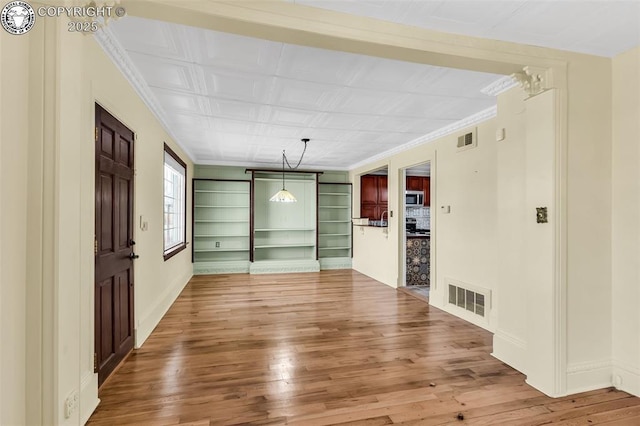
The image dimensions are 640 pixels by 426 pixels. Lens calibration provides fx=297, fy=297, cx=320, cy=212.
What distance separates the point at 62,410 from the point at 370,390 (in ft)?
6.22

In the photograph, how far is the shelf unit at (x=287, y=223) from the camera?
7.19m

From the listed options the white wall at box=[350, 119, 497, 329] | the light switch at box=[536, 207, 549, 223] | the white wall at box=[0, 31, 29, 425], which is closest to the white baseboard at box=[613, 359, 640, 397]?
the white wall at box=[350, 119, 497, 329]

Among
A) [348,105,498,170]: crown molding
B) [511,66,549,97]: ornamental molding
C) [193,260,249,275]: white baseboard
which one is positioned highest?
[348,105,498,170]: crown molding

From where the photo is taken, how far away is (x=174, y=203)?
5.32 metres

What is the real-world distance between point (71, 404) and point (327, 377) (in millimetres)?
1679

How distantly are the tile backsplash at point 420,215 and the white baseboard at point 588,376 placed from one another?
18.7 feet

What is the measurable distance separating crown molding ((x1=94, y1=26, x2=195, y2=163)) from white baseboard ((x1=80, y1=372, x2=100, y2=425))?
7.47ft

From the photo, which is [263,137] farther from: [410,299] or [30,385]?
[30,385]

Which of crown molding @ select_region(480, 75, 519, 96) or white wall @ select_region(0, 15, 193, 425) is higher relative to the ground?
crown molding @ select_region(480, 75, 519, 96)

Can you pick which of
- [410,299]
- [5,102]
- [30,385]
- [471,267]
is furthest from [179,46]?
[410,299]

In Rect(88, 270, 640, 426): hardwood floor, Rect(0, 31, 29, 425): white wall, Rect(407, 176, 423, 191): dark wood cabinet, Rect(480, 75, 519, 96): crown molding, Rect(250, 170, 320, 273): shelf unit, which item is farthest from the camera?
Rect(407, 176, 423, 191): dark wood cabinet

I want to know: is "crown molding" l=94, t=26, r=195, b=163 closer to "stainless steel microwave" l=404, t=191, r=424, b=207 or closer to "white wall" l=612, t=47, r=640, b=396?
"white wall" l=612, t=47, r=640, b=396

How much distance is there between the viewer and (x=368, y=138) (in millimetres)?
4777

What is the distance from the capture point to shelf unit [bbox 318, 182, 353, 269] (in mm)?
7641
